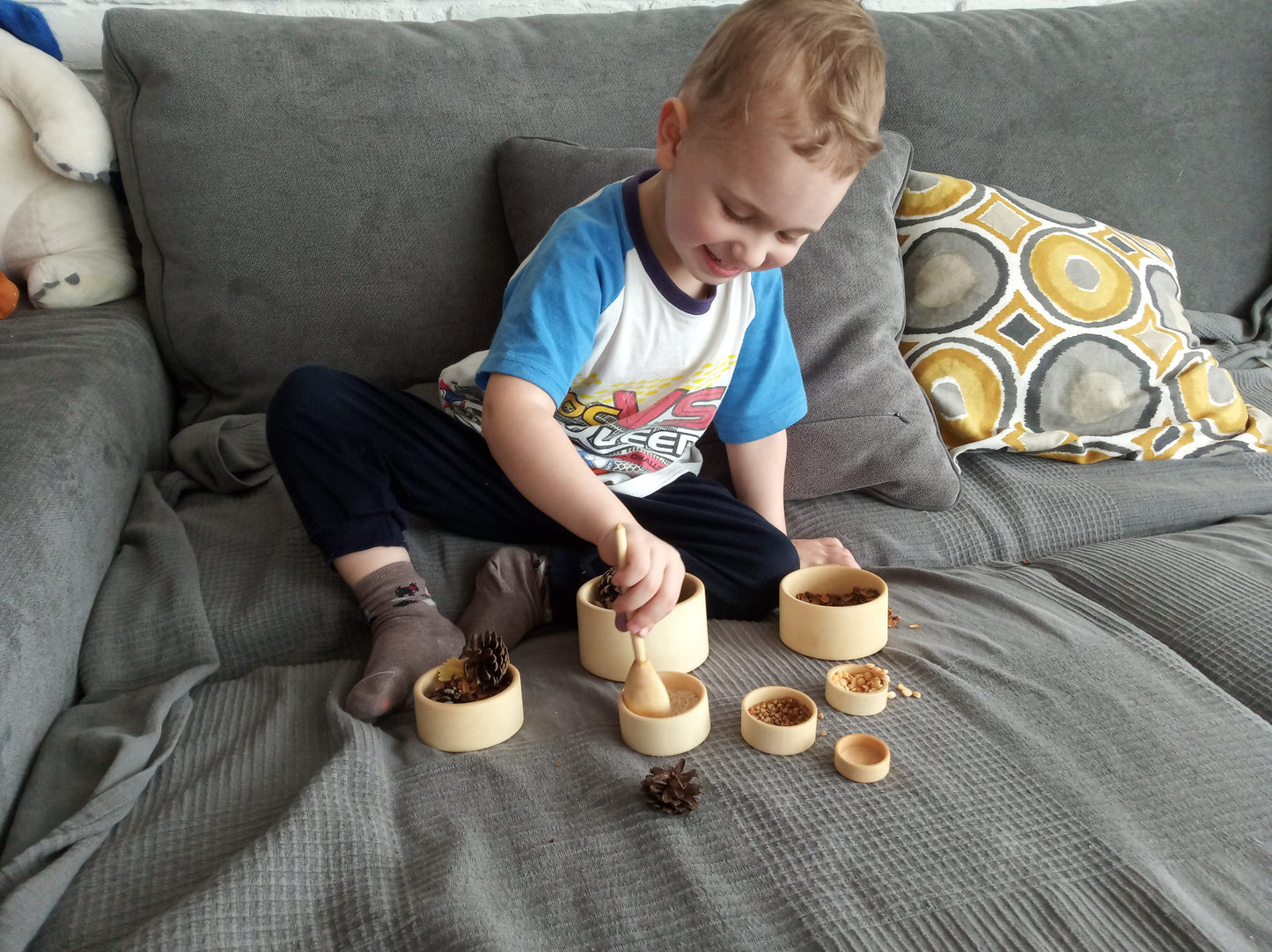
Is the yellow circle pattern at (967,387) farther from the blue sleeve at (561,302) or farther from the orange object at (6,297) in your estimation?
the orange object at (6,297)

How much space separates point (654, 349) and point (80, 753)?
69cm

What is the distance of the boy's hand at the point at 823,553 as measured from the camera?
47.1 inches

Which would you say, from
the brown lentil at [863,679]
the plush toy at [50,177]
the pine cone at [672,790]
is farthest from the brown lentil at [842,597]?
the plush toy at [50,177]

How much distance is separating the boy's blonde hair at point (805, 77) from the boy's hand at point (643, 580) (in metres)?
0.38

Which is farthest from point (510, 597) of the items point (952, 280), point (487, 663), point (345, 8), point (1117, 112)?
point (1117, 112)

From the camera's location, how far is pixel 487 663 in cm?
92

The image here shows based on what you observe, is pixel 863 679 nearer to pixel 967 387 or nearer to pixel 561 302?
pixel 561 302

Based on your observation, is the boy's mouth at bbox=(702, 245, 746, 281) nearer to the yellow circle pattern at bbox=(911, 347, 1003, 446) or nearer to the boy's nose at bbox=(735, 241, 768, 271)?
the boy's nose at bbox=(735, 241, 768, 271)

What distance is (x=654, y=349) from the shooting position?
3.67 feet

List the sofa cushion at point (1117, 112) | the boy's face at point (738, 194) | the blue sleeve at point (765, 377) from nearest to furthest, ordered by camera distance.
A: the boy's face at point (738, 194) → the blue sleeve at point (765, 377) → the sofa cushion at point (1117, 112)

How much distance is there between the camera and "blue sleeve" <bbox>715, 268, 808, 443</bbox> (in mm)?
1218

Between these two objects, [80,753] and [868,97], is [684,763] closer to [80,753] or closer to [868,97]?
[80,753]

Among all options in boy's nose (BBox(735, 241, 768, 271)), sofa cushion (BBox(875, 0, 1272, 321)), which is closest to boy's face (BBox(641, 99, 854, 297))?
boy's nose (BBox(735, 241, 768, 271))

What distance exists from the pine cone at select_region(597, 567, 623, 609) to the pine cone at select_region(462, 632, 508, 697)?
126 millimetres
